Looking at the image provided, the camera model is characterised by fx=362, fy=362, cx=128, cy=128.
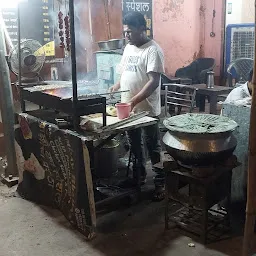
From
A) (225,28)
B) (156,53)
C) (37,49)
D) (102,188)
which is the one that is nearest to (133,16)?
(156,53)

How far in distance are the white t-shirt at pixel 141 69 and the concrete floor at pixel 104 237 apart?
114 cm

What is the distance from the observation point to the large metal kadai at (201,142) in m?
3.03

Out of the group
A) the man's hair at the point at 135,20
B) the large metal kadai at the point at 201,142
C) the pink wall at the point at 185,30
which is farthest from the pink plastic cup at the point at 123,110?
the pink wall at the point at 185,30

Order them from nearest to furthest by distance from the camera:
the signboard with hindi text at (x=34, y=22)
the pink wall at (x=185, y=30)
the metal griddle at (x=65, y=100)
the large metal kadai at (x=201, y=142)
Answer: the large metal kadai at (x=201, y=142) → the metal griddle at (x=65, y=100) → the signboard with hindi text at (x=34, y=22) → the pink wall at (x=185, y=30)

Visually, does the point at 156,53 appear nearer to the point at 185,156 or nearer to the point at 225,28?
the point at 185,156

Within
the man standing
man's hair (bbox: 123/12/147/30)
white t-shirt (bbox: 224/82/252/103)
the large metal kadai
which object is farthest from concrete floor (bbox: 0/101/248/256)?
man's hair (bbox: 123/12/147/30)

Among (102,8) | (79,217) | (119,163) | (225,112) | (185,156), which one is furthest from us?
(102,8)

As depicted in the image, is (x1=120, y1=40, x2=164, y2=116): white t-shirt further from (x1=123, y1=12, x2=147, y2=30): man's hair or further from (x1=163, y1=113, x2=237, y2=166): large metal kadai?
(x1=163, y1=113, x2=237, y2=166): large metal kadai

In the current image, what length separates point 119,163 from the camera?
532 cm

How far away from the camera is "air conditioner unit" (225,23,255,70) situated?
8797 millimetres

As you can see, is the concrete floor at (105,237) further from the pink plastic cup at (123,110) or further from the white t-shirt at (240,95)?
the white t-shirt at (240,95)

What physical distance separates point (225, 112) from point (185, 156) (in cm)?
80

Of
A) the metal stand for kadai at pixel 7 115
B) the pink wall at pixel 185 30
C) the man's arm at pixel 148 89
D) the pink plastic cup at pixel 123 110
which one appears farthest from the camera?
the pink wall at pixel 185 30

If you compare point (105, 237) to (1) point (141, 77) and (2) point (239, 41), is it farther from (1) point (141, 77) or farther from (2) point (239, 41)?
(2) point (239, 41)
